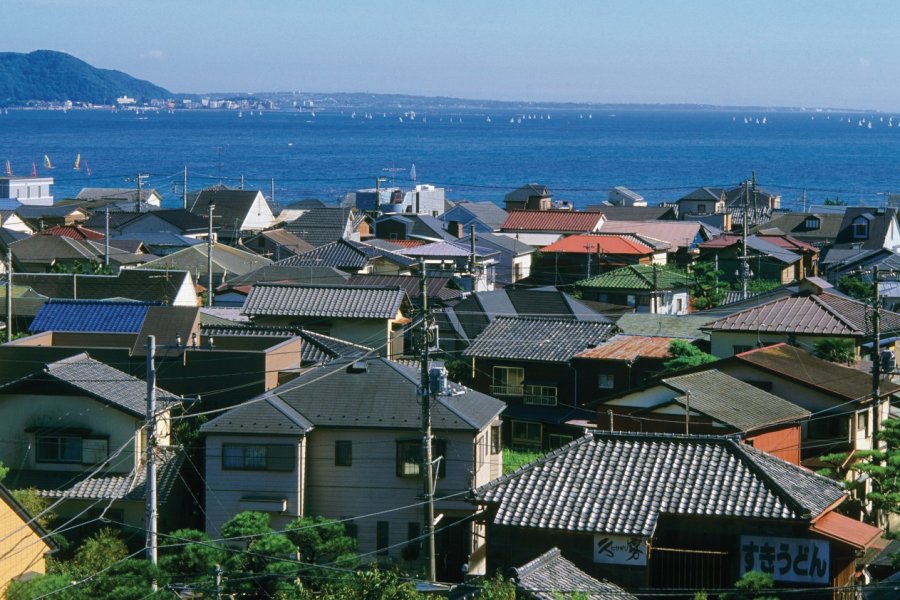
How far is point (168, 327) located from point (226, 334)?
1150 mm

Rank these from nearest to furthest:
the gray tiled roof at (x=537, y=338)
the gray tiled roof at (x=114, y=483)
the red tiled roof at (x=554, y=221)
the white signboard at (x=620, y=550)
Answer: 1. the white signboard at (x=620, y=550)
2. the gray tiled roof at (x=114, y=483)
3. the gray tiled roof at (x=537, y=338)
4. the red tiled roof at (x=554, y=221)

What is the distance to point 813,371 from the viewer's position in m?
21.2

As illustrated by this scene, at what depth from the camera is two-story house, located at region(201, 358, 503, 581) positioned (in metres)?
18.9

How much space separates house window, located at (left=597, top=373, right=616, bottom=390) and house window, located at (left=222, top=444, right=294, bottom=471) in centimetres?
831

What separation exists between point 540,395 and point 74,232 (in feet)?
93.8

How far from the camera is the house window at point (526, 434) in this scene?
2523 cm

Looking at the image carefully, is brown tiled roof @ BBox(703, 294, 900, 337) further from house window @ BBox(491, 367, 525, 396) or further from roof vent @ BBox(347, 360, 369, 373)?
roof vent @ BBox(347, 360, 369, 373)

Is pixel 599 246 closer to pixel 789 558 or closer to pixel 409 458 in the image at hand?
pixel 409 458

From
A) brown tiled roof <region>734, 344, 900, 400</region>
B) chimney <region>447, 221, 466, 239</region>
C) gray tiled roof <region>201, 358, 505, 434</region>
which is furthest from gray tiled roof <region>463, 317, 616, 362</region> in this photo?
chimney <region>447, 221, 466, 239</region>

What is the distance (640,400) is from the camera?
20.8m

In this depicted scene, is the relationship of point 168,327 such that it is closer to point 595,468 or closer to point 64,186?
point 595,468

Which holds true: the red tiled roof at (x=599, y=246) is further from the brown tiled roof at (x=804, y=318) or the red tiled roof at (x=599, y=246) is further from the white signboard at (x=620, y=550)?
the white signboard at (x=620, y=550)

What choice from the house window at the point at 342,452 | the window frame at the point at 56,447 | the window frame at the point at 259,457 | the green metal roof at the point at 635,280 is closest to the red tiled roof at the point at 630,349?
the house window at the point at 342,452

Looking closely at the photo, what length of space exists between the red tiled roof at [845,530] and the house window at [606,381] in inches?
428
